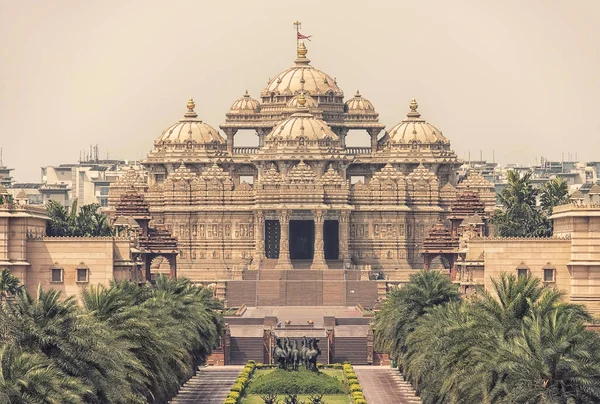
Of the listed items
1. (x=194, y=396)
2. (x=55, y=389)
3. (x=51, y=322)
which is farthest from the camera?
(x=194, y=396)

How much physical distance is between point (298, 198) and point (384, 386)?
5152 centimetres

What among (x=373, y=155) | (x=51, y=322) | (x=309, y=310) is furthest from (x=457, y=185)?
(x=51, y=322)

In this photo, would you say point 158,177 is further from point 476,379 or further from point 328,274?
point 476,379

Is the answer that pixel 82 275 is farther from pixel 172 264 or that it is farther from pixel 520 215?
pixel 520 215

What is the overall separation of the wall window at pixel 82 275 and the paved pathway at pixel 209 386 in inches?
280

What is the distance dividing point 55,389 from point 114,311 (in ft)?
47.5

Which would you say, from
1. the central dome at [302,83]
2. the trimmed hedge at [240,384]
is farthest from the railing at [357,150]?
the trimmed hedge at [240,384]

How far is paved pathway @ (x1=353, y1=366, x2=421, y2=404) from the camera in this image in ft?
311

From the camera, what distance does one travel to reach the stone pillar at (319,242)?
150375 millimetres

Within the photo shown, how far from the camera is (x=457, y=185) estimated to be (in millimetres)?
168375

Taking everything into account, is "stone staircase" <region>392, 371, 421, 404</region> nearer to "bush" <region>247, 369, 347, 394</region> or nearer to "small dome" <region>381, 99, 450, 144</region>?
"bush" <region>247, 369, 347, 394</region>

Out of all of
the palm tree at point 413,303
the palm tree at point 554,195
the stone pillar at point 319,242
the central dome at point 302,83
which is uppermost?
the central dome at point 302,83

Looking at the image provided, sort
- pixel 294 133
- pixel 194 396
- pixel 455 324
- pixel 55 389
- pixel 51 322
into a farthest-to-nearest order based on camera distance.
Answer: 1. pixel 294 133
2. pixel 194 396
3. pixel 455 324
4. pixel 51 322
5. pixel 55 389

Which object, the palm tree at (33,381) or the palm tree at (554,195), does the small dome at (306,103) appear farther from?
the palm tree at (33,381)
